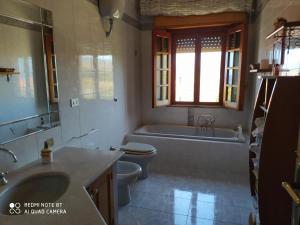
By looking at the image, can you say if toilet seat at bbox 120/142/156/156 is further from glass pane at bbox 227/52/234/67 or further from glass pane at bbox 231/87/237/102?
glass pane at bbox 227/52/234/67

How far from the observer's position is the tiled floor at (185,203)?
84.4 inches

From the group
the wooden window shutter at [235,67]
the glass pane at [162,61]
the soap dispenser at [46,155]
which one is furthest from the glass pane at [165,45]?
the soap dispenser at [46,155]

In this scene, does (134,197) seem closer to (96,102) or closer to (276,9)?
(96,102)

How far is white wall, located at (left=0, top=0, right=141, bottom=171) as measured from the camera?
1.87 m

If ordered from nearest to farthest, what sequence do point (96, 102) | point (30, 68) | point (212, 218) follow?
point (30, 68), point (212, 218), point (96, 102)

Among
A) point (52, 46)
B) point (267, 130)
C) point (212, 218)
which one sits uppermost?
point (52, 46)

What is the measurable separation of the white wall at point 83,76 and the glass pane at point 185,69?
35.4 inches

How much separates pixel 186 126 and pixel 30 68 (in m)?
2.79

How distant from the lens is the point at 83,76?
2.33m

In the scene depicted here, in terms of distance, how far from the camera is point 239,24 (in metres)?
3.26

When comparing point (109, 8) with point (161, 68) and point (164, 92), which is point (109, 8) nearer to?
point (161, 68)

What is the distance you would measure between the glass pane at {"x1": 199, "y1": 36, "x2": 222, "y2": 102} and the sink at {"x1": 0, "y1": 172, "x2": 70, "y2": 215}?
121 inches

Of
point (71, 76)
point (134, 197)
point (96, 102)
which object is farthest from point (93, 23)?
point (134, 197)

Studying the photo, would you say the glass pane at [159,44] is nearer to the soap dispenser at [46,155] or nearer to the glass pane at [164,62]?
the glass pane at [164,62]
